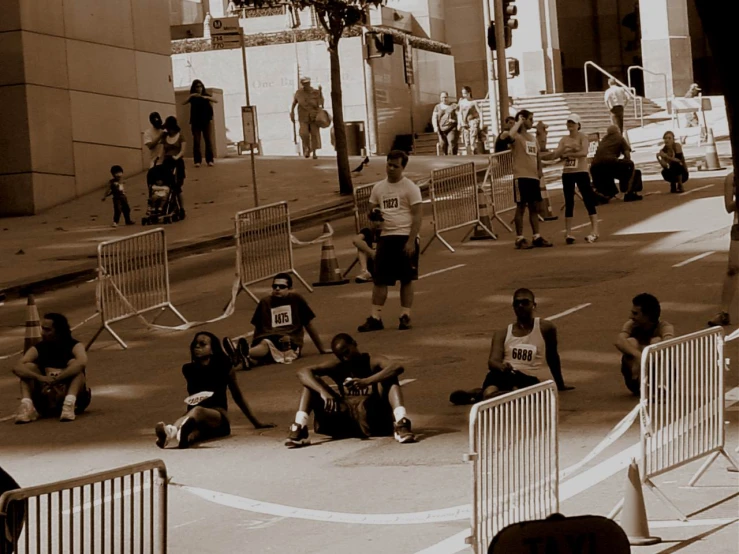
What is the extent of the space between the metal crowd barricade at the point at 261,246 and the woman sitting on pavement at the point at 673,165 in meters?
10.4

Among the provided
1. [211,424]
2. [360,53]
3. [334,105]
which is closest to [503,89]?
[334,105]

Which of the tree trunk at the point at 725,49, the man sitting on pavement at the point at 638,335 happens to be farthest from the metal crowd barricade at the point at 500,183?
the tree trunk at the point at 725,49

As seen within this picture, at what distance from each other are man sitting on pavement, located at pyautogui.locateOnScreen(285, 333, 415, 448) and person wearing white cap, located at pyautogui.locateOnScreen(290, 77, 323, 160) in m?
24.4

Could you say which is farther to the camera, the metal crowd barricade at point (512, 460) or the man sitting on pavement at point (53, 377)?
the man sitting on pavement at point (53, 377)

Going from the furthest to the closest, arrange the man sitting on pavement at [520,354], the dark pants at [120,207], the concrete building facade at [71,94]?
the concrete building facade at [71,94] < the dark pants at [120,207] < the man sitting on pavement at [520,354]

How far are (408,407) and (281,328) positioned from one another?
9.60ft

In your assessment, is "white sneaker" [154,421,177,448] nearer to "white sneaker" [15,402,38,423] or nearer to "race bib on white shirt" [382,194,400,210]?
"white sneaker" [15,402,38,423]

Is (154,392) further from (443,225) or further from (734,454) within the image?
(443,225)

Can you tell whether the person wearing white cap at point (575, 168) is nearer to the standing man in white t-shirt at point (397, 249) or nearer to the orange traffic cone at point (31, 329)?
the standing man in white t-shirt at point (397, 249)

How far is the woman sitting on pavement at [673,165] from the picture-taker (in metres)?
27.5

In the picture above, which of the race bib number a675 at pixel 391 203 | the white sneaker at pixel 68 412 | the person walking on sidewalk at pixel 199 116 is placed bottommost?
the white sneaker at pixel 68 412

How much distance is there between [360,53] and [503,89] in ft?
29.0

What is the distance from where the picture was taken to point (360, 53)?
135ft

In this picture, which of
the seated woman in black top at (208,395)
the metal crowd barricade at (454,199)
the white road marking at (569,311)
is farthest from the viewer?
the metal crowd barricade at (454,199)
